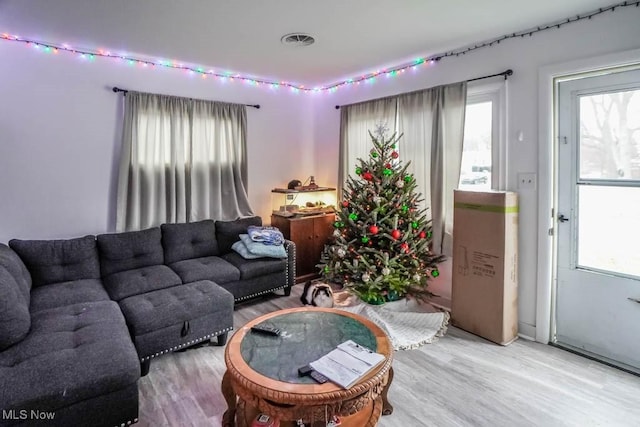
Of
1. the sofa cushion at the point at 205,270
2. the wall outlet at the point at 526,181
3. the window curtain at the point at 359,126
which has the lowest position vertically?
the sofa cushion at the point at 205,270

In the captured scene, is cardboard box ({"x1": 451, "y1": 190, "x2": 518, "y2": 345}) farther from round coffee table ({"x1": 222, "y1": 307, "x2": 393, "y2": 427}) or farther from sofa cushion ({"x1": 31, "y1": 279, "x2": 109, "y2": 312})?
sofa cushion ({"x1": 31, "y1": 279, "x2": 109, "y2": 312})

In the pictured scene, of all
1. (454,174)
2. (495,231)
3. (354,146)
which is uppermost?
(354,146)

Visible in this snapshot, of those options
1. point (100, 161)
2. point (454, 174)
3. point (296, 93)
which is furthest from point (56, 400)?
point (296, 93)

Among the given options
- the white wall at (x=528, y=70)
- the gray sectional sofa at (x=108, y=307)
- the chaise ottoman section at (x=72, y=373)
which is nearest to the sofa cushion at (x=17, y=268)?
the gray sectional sofa at (x=108, y=307)

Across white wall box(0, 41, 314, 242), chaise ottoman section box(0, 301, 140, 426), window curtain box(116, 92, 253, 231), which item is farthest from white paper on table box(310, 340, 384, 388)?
white wall box(0, 41, 314, 242)

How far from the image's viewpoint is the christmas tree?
10.8 ft

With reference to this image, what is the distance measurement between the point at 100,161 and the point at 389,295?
10.2ft

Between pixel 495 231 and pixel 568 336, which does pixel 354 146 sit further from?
pixel 568 336

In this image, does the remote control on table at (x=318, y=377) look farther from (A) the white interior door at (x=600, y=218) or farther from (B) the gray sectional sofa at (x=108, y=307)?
(A) the white interior door at (x=600, y=218)

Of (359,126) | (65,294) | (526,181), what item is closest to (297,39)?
(359,126)

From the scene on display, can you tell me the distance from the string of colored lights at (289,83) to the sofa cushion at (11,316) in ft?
6.93

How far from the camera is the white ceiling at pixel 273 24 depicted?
2350mm

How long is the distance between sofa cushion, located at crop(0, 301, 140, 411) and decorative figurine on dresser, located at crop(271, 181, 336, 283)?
7.54 feet

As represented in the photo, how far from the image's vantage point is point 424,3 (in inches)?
92.1
